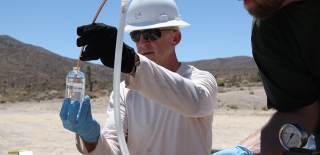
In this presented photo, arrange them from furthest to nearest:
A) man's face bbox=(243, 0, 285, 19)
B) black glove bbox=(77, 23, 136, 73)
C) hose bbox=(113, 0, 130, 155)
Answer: man's face bbox=(243, 0, 285, 19), black glove bbox=(77, 23, 136, 73), hose bbox=(113, 0, 130, 155)

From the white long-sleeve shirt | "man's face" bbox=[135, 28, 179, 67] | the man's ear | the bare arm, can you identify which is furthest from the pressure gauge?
the man's ear

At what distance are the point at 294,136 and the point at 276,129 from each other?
56 cm

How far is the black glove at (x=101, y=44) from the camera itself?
5.97 ft

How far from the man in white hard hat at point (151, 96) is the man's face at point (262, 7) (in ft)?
1.66

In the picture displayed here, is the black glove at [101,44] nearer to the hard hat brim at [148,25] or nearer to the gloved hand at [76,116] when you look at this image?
the gloved hand at [76,116]

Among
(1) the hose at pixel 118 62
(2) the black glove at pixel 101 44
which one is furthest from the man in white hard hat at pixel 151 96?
(1) the hose at pixel 118 62

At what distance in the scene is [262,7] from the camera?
2338 millimetres

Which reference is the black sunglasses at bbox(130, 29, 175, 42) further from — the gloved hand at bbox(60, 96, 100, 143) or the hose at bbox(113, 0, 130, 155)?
the hose at bbox(113, 0, 130, 155)

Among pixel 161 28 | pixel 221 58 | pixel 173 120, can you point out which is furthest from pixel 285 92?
pixel 221 58

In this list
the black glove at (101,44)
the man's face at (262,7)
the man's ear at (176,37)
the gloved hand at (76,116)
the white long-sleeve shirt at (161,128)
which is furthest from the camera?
the man's ear at (176,37)

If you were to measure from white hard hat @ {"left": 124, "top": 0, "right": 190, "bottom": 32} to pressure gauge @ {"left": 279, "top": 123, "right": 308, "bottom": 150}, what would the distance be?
4.40ft

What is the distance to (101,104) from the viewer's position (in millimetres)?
21906

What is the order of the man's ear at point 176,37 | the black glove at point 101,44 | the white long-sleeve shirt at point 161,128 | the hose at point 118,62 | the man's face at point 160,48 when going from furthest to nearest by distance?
the man's ear at point 176,37, the man's face at point 160,48, the white long-sleeve shirt at point 161,128, the black glove at point 101,44, the hose at point 118,62

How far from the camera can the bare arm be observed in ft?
7.75
